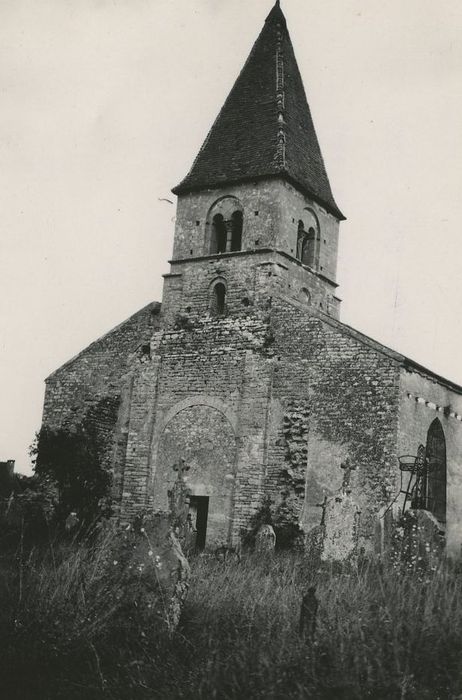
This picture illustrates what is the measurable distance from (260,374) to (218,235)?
5.33 metres

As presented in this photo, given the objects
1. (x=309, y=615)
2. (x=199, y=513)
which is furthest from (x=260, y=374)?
(x=309, y=615)

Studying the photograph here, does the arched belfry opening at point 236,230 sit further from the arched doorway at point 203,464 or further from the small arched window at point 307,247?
the arched doorway at point 203,464

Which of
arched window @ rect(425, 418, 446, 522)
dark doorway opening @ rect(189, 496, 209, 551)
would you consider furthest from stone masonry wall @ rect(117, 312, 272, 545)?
arched window @ rect(425, 418, 446, 522)

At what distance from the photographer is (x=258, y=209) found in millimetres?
24234

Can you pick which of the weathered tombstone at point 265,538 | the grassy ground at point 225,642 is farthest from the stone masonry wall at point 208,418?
the grassy ground at point 225,642

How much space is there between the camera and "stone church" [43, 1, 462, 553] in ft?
67.9

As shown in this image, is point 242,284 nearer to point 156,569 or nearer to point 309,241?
point 309,241

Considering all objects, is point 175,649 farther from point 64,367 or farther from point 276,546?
point 64,367

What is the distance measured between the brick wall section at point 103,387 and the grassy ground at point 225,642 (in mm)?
13147

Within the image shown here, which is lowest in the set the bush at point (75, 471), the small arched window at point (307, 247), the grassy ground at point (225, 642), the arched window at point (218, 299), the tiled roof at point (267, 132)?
the grassy ground at point (225, 642)

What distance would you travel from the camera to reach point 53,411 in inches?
1014

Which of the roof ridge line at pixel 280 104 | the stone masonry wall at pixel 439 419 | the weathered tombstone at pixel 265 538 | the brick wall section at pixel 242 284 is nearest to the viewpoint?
the weathered tombstone at pixel 265 538

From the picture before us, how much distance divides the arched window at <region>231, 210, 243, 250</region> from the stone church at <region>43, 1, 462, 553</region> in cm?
5

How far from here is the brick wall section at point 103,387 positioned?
24.6m
